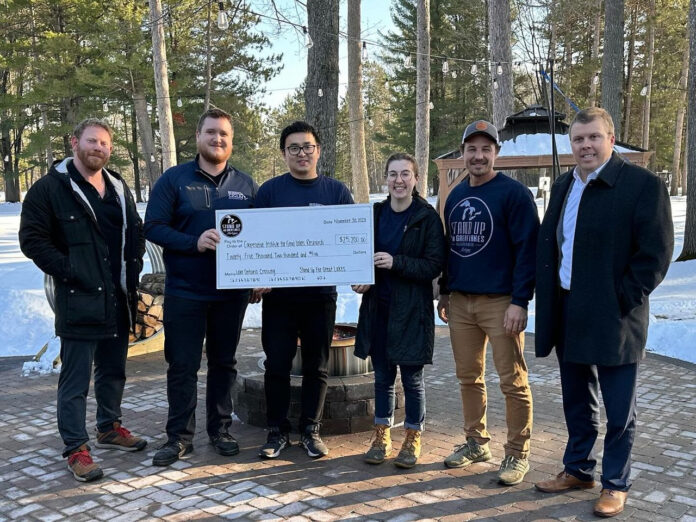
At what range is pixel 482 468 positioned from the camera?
12.5 feet

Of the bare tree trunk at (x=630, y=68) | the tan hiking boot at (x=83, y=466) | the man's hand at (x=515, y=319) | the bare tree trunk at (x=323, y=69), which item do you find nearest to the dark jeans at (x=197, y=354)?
the tan hiking boot at (x=83, y=466)

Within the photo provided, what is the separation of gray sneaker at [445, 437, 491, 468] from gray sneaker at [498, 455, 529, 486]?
22 centimetres

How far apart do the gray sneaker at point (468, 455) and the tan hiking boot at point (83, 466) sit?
213 cm

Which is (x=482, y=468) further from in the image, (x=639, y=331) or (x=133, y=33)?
(x=133, y=33)

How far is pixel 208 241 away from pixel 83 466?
5.04 ft

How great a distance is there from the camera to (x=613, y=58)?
1351cm

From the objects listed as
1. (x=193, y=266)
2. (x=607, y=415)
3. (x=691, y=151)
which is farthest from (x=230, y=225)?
(x=691, y=151)

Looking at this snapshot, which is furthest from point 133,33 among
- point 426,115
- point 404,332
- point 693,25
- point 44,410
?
point 404,332

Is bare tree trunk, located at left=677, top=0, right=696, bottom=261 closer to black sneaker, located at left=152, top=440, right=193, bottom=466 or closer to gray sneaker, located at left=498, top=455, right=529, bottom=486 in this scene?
gray sneaker, located at left=498, top=455, right=529, bottom=486

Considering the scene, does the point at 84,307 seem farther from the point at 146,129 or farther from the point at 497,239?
the point at 146,129

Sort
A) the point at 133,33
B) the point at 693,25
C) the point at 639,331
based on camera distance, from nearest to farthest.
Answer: the point at 639,331 → the point at 693,25 → the point at 133,33

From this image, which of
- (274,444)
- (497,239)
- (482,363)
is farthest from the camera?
(274,444)

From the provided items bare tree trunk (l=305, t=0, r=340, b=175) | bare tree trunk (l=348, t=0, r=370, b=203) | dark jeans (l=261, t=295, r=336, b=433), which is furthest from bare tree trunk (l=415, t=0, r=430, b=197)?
dark jeans (l=261, t=295, r=336, b=433)

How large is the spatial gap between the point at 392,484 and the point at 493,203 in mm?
1729
